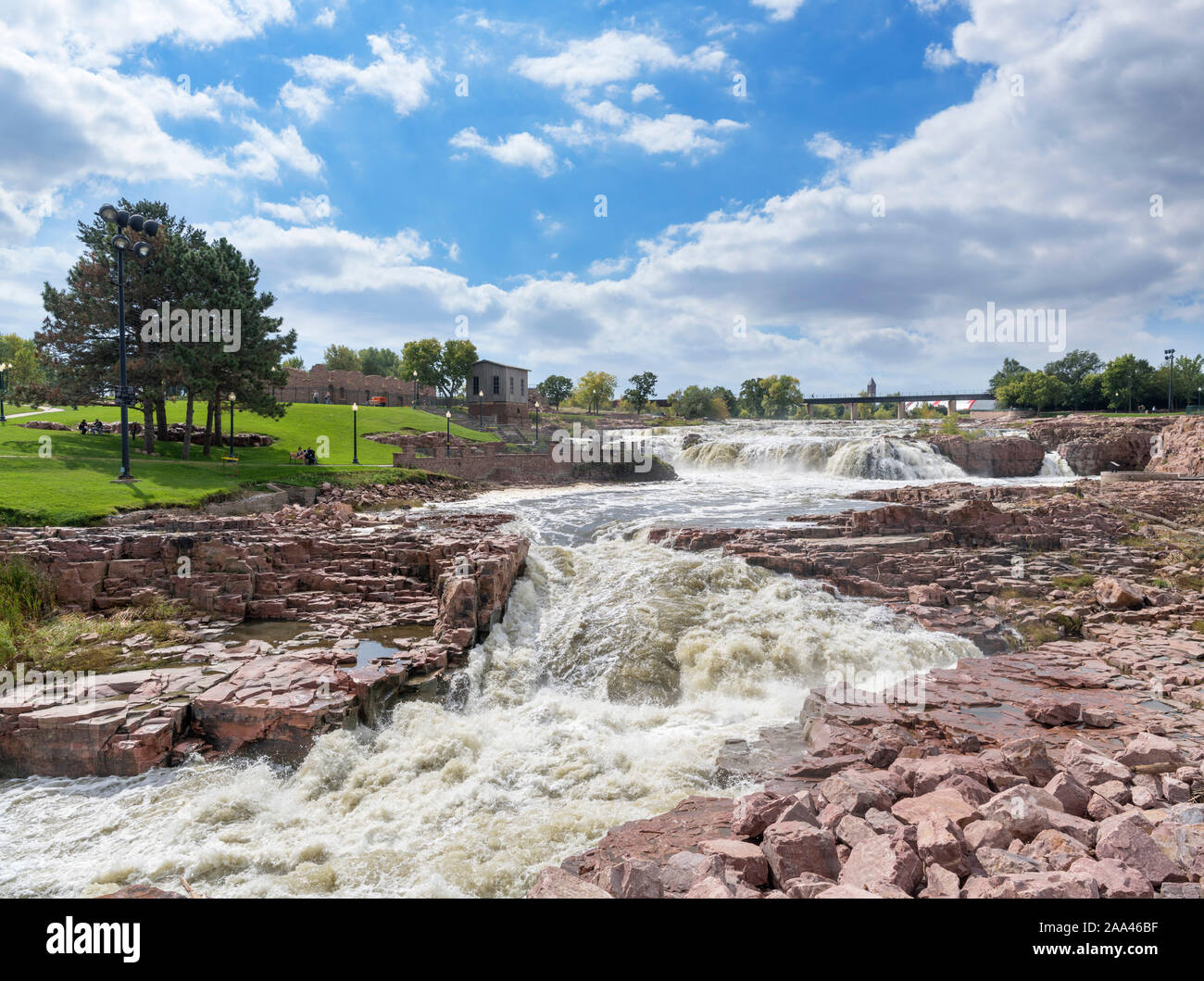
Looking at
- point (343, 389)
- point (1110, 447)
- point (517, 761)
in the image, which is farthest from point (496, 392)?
point (517, 761)

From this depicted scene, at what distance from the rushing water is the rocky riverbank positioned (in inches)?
31.0

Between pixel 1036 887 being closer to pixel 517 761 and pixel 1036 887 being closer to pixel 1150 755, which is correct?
pixel 1150 755

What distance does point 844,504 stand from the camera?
22.2m

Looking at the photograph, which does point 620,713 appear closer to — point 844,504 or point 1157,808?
point 1157,808

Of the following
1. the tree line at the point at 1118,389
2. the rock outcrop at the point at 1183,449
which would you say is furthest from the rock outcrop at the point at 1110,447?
the tree line at the point at 1118,389

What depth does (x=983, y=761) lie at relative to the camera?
529 cm

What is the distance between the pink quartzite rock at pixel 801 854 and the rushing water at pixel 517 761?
6.02ft

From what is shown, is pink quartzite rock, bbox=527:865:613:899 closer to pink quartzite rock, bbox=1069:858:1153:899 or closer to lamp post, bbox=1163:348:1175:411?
pink quartzite rock, bbox=1069:858:1153:899

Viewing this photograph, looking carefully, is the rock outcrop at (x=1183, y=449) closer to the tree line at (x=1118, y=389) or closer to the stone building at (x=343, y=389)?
the tree line at (x=1118, y=389)

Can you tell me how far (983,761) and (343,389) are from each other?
68951 millimetres

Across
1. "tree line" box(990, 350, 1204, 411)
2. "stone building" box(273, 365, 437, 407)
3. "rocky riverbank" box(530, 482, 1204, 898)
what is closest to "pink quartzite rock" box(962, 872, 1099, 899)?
"rocky riverbank" box(530, 482, 1204, 898)

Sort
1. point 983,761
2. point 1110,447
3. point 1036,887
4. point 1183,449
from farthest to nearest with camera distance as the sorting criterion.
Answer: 1. point 1110,447
2. point 1183,449
3. point 983,761
4. point 1036,887

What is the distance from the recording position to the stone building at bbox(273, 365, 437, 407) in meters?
61.5
